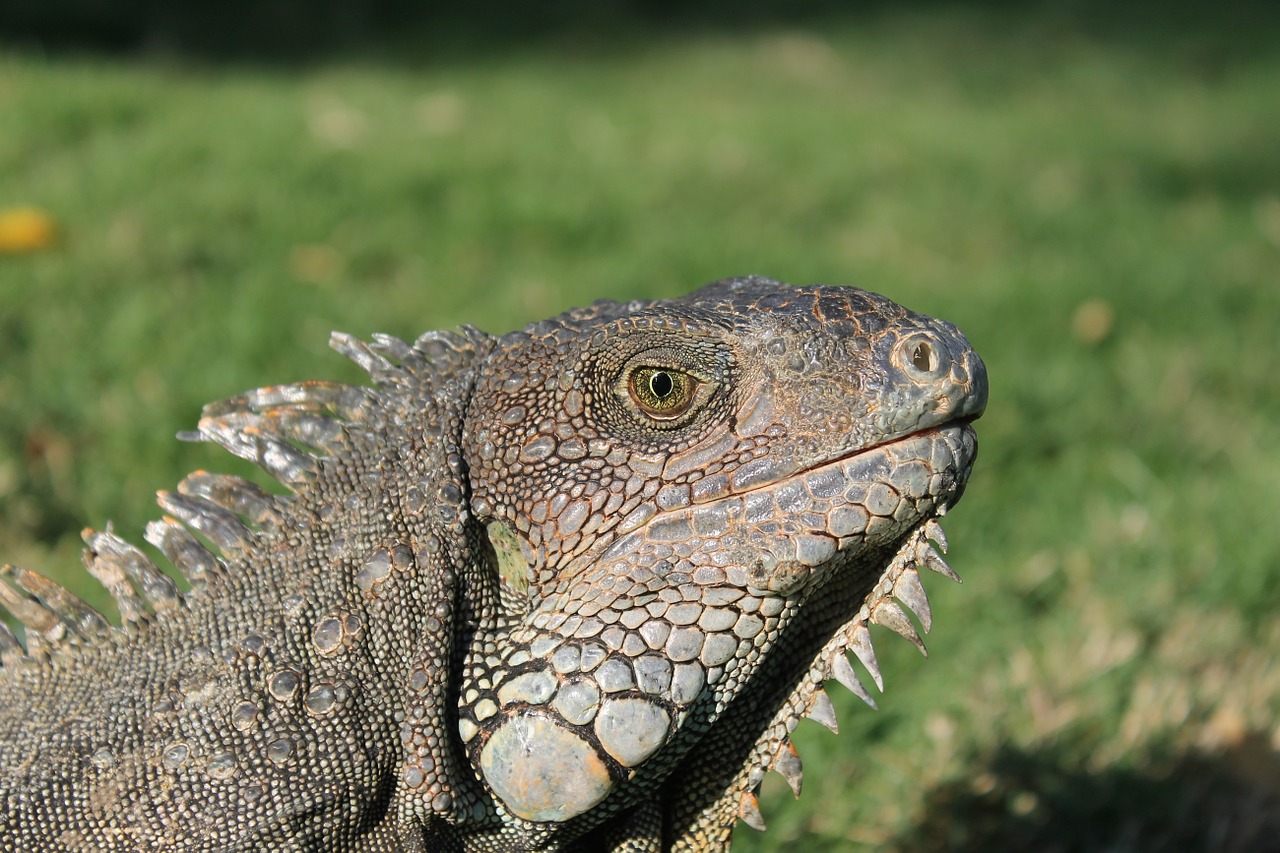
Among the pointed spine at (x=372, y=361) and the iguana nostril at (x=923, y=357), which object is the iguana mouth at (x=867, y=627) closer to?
the iguana nostril at (x=923, y=357)

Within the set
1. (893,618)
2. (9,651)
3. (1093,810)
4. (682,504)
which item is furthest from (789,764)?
(1093,810)

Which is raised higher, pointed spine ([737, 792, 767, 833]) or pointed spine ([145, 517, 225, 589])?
pointed spine ([145, 517, 225, 589])

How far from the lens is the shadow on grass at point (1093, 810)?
12.5 feet

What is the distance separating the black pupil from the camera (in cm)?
232

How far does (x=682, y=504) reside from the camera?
227cm

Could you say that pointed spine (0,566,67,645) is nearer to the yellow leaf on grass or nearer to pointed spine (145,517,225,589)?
pointed spine (145,517,225,589)

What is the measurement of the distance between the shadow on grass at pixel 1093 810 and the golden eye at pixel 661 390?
6.60 feet

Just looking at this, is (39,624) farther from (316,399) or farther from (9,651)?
(316,399)

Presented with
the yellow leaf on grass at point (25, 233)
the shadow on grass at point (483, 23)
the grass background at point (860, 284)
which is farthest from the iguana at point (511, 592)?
the shadow on grass at point (483, 23)

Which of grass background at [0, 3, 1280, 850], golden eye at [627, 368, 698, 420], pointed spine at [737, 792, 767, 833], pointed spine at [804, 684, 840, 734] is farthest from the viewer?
grass background at [0, 3, 1280, 850]

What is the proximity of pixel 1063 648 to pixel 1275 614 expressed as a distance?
965 mm

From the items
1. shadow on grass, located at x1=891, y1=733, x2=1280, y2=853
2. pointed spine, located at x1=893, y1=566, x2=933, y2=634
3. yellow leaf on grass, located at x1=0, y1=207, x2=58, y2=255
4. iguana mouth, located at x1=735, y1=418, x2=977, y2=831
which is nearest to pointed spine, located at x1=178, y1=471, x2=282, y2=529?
iguana mouth, located at x1=735, y1=418, x2=977, y2=831

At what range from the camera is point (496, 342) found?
8.46 feet

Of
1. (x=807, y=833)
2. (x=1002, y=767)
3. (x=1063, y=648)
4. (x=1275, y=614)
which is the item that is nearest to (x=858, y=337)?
(x=807, y=833)
